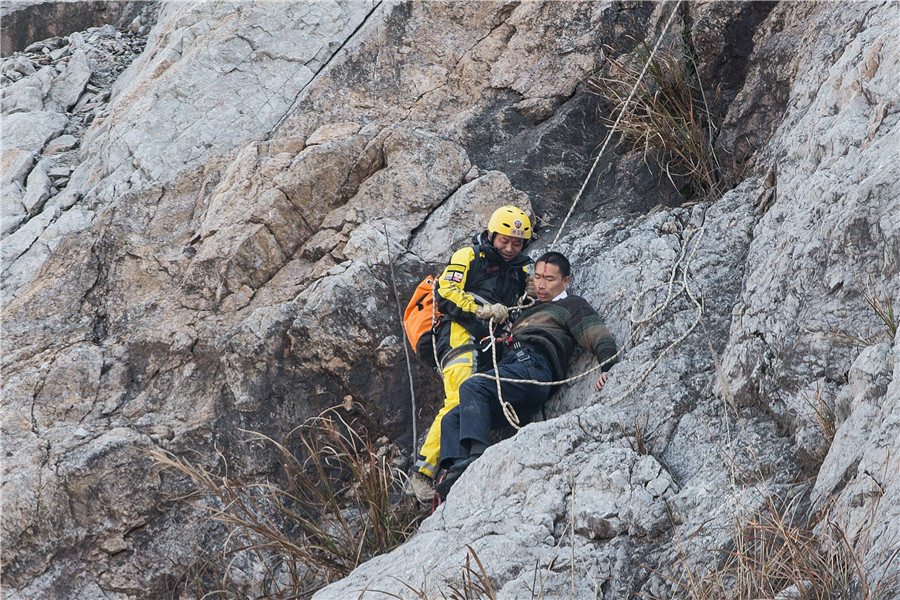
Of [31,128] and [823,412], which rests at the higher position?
[31,128]

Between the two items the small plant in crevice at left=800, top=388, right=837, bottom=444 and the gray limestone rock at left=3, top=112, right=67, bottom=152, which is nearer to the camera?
the small plant in crevice at left=800, top=388, right=837, bottom=444

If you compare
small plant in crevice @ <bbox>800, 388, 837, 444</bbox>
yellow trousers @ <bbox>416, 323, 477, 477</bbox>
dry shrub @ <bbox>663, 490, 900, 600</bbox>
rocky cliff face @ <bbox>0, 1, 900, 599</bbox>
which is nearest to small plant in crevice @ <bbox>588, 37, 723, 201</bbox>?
rocky cliff face @ <bbox>0, 1, 900, 599</bbox>

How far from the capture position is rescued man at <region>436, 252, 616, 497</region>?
4.89 metres

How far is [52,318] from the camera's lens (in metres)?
6.31

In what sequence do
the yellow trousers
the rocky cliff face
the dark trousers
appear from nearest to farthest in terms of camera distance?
the rocky cliff face → the dark trousers → the yellow trousers

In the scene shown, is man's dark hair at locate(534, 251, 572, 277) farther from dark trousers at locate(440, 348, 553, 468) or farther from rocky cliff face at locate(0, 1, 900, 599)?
dark trousers at locate(440, 348, 553, 468)

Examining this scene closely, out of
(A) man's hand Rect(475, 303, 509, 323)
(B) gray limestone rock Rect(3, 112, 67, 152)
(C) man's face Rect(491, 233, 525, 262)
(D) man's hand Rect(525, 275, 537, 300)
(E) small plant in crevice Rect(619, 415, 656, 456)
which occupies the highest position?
(B) gray limestone rock Rect(3, 112, 67, 152)

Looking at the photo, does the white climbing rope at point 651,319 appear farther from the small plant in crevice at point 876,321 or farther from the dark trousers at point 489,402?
the small plant in crevice at point 876,321

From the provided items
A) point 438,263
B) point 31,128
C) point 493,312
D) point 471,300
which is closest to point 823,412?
point 493,312

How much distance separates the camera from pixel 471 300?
5.52 m

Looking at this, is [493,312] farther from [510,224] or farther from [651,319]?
[651,319]

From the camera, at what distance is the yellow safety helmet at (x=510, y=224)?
18.8 ft

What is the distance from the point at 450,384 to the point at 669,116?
2668 mm

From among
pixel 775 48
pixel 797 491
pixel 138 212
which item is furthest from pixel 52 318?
pixel 775 48
